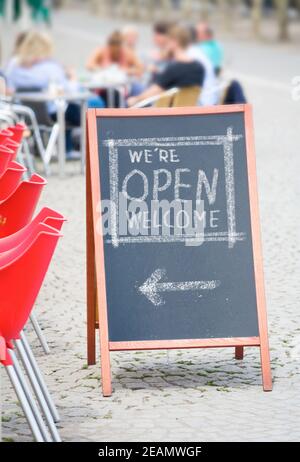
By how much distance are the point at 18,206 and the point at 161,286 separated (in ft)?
2.83

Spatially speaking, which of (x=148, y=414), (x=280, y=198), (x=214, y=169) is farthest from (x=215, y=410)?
(x=280, y=198)

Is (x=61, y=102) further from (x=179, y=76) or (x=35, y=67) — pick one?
(x=35, y=67)

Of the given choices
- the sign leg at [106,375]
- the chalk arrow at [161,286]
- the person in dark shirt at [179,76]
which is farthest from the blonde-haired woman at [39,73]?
the sign leg at [106,375]

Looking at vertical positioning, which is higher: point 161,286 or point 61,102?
point 61,102

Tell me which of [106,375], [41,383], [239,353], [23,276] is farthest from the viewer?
[239,353]

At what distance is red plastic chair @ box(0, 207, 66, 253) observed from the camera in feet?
17.6

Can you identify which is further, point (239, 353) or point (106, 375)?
point (239, 353)

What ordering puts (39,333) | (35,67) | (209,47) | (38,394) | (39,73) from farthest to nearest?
1. (209,47)
2. (35,67)
3. (39,73)
4. (39,333)
5. (38,394)

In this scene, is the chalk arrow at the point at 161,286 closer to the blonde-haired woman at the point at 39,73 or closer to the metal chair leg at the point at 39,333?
the metal chair leg at the point at 39,333

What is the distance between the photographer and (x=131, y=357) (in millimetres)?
7641

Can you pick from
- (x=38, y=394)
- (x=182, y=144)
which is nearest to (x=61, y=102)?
(x=182, y=144)

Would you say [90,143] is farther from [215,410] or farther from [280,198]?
[280,198]

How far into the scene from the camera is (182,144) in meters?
7.00
